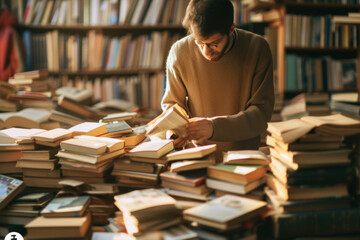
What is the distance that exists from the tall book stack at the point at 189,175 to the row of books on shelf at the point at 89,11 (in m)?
2.84

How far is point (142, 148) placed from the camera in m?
1.37

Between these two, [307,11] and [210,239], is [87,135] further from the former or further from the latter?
[307,11]

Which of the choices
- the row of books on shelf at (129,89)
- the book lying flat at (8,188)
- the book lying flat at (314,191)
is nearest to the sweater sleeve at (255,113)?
the book lying flat at (314,191)

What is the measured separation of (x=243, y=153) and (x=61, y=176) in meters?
0.69

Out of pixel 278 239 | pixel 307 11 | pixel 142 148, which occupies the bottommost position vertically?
pixel 278 239

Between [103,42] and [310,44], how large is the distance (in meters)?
2.08

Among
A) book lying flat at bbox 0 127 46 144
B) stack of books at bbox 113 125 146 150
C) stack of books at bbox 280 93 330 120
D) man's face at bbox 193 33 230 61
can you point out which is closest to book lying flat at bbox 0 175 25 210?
book lying flat at bbox 0 127 46 144

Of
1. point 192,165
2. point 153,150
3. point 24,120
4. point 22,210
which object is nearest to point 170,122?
point 153,150

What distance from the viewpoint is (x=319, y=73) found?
12.2 ft

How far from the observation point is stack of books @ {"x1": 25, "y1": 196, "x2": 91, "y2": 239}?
106cm

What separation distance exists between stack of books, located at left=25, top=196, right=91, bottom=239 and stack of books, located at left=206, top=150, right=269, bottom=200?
1.31ft

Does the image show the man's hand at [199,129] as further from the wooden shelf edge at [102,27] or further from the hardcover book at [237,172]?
the wooden shelf edge at [102,27]

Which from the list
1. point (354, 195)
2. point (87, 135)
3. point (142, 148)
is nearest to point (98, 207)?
point (142, 148)

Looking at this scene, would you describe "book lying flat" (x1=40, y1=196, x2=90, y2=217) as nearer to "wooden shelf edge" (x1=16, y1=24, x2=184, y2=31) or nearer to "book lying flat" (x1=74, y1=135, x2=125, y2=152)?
"book lying flat" (x1=74, y1=135, x2=125, y2=152)
